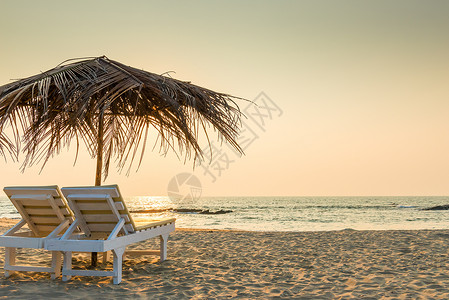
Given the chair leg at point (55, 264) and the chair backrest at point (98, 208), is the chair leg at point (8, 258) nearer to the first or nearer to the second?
the chair leg at point (55, 264)

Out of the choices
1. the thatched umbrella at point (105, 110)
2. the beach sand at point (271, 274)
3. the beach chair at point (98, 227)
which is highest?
the thatched umbrella at point (105, 110)

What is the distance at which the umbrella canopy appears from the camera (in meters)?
4.14

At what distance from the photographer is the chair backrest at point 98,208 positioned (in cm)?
360

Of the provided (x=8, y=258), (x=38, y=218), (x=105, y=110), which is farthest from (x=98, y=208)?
(x=105, y=110)

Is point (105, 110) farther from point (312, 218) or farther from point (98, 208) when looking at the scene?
point (312, 218)

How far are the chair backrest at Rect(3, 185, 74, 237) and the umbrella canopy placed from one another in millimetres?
757

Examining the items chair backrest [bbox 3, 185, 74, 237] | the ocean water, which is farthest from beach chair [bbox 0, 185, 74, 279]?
the ocean water

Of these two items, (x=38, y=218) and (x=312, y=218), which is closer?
(x=38, y=218)

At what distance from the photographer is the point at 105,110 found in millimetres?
4977

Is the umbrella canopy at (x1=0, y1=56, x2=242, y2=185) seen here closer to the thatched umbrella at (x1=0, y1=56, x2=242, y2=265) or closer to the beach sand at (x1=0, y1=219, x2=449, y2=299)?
the thatched umbrella at (x1=0, y1=56, x2=242, y2=265)

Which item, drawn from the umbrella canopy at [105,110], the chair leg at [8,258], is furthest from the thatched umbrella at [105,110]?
the chair leg at [8,258]

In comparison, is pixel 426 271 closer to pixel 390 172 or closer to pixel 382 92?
pixel 382 92

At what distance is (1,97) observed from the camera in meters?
4.33

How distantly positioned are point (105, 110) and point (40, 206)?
1527 mm
